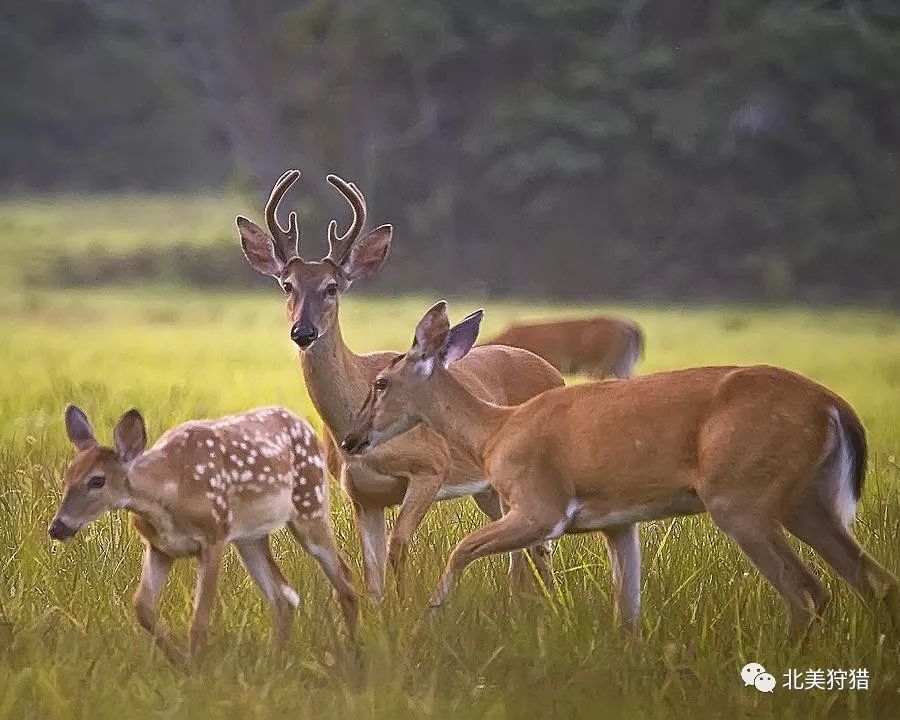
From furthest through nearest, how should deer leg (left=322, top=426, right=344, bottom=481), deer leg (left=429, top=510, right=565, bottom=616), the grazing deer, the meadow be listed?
the grazing deer < deer leg (left=322, top=426, right=344, bottom=481) < deer leg (left=429, top=510, right=565, bottom=616) < the meadow

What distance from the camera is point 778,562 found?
3.32 m

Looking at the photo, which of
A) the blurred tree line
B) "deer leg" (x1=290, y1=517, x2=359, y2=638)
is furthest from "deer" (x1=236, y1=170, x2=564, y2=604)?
the blurred tree line

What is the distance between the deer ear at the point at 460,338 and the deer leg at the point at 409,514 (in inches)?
20.6

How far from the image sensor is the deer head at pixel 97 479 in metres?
3.31

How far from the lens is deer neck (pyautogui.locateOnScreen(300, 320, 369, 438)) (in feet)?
13.2

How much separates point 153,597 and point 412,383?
70cm

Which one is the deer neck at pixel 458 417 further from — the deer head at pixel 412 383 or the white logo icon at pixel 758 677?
the white logo icon at pixel 758 677

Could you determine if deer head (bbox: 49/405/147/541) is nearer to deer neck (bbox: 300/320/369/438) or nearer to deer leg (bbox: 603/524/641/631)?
deer neck (bbox: 300/320/369/438)

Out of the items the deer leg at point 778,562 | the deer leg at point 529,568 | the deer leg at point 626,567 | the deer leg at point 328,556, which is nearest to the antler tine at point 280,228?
the deer leg at point 328,556

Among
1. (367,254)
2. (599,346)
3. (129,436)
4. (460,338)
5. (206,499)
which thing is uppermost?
(367,254)

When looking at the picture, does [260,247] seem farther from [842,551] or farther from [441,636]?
[842,551]

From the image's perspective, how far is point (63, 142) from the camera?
7.32m

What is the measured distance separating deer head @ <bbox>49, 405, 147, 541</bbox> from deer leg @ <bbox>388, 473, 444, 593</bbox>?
2.41 feet

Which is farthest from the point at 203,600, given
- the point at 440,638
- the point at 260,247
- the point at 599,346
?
the point at 599,346
